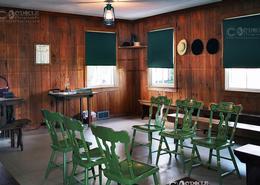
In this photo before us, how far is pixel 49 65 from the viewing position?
22.0 ft

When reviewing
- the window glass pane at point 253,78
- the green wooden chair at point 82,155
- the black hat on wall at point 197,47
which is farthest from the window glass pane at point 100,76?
the green wooden chair at point 82,155

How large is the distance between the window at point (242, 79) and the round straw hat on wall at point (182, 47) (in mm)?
1163

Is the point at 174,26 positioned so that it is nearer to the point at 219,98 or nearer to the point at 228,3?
the point at 228,3

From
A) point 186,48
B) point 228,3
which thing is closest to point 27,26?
point 186,48

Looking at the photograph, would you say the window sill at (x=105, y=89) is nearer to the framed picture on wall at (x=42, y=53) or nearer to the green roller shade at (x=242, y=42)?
the framed picture on wall at (x=42, y=53)

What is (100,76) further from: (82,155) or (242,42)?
(82,155)

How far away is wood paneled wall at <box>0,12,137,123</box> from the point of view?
6242 mm

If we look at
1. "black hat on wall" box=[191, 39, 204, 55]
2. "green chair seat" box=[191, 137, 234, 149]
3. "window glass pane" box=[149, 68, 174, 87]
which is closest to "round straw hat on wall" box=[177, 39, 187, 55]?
"black hat on wall" box=[191, 39, 204, 55]

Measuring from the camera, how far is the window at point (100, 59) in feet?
23.9

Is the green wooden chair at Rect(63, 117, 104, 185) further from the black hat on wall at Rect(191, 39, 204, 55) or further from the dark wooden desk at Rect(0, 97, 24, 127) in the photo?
the black hat on wall at Rect(191, 39, 204, 55)

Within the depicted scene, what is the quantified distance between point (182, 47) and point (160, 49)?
2.40 feet

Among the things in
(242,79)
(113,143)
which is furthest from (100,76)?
(113,143)

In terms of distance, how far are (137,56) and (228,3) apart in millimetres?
3038

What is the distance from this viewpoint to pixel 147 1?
5.74 metres
